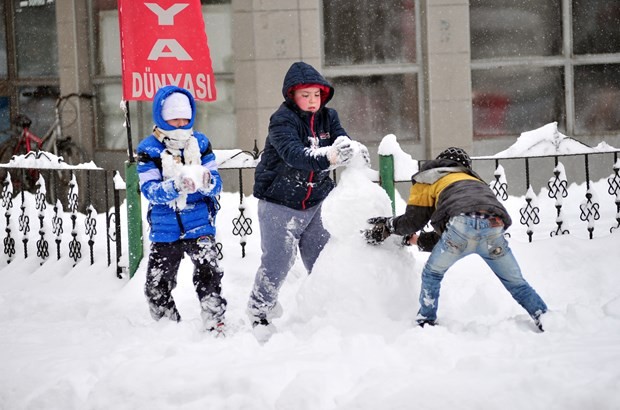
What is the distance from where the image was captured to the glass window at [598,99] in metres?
10.2

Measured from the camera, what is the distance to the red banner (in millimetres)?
6188

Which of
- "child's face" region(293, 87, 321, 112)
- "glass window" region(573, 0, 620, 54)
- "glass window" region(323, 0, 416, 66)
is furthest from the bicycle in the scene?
"glass window" region(573, 0, 620, 54)

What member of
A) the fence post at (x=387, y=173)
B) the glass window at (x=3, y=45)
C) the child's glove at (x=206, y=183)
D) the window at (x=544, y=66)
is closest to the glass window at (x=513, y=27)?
the window at (x=544, y=66)

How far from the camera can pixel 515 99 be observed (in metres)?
10.1

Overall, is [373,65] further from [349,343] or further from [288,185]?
[349,343]

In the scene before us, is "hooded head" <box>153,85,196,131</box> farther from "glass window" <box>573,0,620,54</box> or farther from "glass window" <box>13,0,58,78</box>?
"glass window" <box>13,0,58,78</box>

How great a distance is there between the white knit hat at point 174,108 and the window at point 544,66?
20.3 ft

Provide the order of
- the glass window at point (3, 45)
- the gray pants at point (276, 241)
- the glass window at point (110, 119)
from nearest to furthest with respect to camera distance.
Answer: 1. the gray pants at point (276, 241)
2. the glass window at point (110, 119)
3. the glass window at point (3, 45)

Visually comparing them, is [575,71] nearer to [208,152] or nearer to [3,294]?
[208,152]

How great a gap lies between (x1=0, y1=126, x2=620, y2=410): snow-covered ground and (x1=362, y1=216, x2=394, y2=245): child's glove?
6cm

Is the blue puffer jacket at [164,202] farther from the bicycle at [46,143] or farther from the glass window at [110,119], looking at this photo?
the glass window at [110,119]

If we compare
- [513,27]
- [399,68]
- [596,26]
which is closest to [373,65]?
[399,68]

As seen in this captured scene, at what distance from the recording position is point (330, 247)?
4.67 metres

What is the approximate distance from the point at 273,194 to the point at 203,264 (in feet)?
2.02
